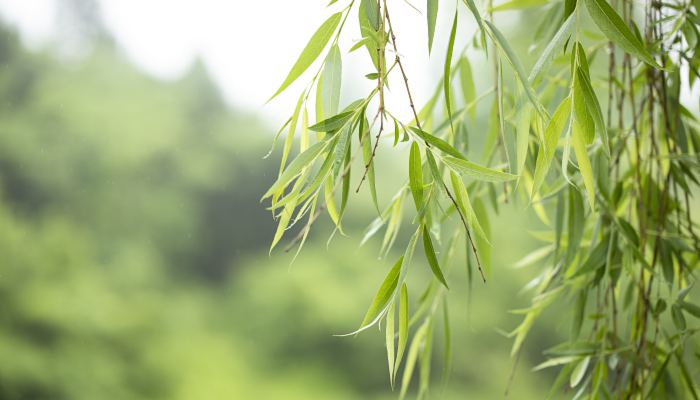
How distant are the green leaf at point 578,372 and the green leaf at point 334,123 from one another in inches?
14.5

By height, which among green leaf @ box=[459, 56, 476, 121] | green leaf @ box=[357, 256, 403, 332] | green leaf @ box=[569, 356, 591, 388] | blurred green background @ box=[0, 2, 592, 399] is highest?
blurred green background @ box=[0, 2, 592, 399]

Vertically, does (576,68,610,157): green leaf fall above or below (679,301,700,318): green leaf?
above

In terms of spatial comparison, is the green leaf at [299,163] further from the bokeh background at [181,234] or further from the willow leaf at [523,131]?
the bokeh background at [181,234]

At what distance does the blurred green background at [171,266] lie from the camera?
9.94 ft

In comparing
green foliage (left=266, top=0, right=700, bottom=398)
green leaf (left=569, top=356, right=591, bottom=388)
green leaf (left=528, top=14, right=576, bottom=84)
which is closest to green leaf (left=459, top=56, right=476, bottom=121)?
green foliage (left=266, top=0, right=700, bottom=398)

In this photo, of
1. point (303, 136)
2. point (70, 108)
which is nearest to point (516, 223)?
point (70, 108)

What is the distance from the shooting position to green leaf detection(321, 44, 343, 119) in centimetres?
44

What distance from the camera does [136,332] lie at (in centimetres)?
320

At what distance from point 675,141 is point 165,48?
113 inches

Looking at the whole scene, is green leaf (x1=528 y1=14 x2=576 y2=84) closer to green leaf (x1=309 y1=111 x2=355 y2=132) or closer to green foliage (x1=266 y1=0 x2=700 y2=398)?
green foliage (x1=266 y1=0 x2=700 y2=398)

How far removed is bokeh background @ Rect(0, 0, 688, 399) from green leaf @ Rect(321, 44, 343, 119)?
265 centimetres

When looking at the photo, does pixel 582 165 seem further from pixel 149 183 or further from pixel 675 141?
pixel 149 183

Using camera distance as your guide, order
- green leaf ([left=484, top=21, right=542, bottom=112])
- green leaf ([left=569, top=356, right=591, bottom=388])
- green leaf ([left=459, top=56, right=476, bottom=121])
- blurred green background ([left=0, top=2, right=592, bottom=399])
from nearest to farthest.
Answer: green leaf ([left=484, top=21, right=542, bottom=112])
green leaf ([left=569, top=356, right=591, bottom=388])
green leaf ([left=459, top=56, right=476, bottom=121])
blurred green background ([left=0, top=2, right=592, bottom=399])

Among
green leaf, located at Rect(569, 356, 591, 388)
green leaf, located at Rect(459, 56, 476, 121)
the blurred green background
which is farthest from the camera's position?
the blurred green background
